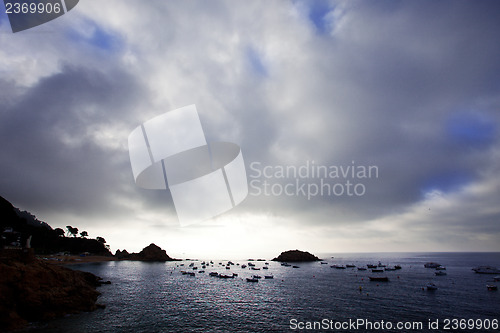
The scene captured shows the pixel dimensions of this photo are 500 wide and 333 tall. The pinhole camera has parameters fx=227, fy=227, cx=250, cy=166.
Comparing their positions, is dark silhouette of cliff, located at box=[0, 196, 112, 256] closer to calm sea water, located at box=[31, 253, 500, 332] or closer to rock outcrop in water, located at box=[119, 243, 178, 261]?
rock outcrop in water, located at box=[119, 243, 178, 261]

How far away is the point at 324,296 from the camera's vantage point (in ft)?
168

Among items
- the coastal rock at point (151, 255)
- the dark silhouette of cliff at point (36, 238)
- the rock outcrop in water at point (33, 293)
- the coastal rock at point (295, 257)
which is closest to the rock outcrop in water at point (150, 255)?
the coastal rock at point (151, 255)

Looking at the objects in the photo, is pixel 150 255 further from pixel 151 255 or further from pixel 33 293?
pixel 33 293

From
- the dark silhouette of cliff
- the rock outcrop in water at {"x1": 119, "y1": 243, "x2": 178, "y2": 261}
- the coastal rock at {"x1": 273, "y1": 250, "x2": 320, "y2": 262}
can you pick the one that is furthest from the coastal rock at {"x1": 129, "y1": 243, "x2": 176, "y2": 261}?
the coastal rock at {"x1": 273, "y1": 250, "x2": 320, "y2": 262}

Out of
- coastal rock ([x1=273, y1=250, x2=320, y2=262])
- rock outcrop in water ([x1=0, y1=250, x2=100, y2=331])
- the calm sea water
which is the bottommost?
coastal rock ([x1=273, y1=250, x2=320, y2=262])

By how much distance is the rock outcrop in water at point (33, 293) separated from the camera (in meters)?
29.2

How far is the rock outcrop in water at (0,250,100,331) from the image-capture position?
2922 cm

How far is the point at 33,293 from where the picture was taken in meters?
31.6

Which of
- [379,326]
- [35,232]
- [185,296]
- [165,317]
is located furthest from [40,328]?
[35,232]

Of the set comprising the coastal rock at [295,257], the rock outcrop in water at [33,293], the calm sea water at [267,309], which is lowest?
the coastal rock at [295,257]

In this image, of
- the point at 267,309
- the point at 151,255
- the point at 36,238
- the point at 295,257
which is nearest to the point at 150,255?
the point at 151,255

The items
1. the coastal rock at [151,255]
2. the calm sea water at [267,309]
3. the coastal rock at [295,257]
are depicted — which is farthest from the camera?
the coastal rock at [295,257]

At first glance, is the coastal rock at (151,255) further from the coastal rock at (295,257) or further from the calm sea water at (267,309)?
the calm sea water at (267,309)

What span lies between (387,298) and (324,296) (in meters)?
13.8
